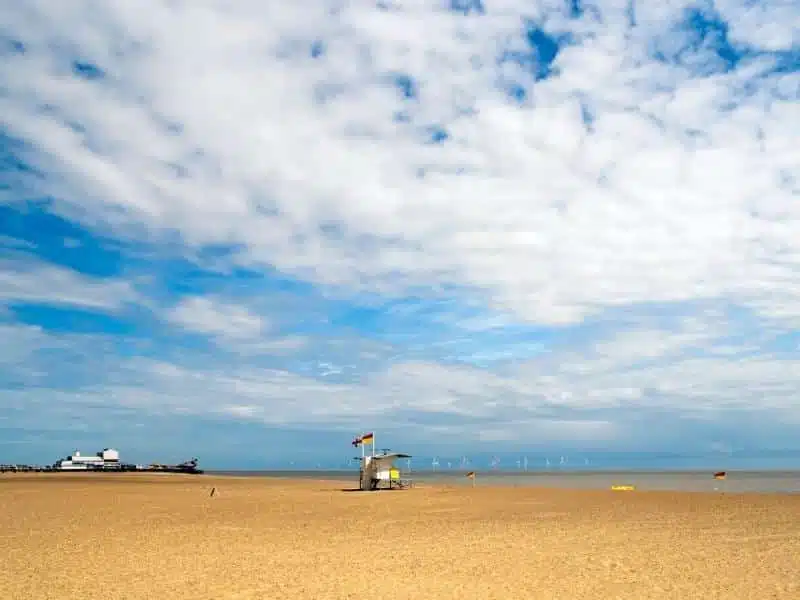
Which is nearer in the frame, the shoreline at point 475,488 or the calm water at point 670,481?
the shoreline at point 475,488

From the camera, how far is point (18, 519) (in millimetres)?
27406

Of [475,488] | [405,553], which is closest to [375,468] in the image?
[475,488]

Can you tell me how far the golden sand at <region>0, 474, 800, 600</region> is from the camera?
13344 mm

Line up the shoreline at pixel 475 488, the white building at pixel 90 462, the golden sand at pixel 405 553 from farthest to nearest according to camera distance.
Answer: the white building at pixel 90 462 → the shoreline at pixel 475 488 → the golden sand at pixel 405 553

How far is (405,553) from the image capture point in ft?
58.4

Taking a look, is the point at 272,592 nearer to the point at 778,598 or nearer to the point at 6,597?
the point at 6,597

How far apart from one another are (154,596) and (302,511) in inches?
731

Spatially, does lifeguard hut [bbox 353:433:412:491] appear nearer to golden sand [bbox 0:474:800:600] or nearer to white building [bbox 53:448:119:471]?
golden sand [bbox 0:474:800:600]

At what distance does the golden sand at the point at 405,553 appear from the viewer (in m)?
13.3

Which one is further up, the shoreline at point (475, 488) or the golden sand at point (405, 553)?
the shoreline at point (475, 488)

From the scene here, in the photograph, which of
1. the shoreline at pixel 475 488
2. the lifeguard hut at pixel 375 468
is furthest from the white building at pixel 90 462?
the lifeguard hut at pixel 375 468

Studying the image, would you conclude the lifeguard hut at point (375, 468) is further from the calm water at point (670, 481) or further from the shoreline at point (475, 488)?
the calm water at point (670, 481)

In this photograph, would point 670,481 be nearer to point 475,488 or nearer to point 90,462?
point 475,488

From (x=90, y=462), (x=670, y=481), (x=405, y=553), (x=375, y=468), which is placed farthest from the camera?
(x=90, y=462)
